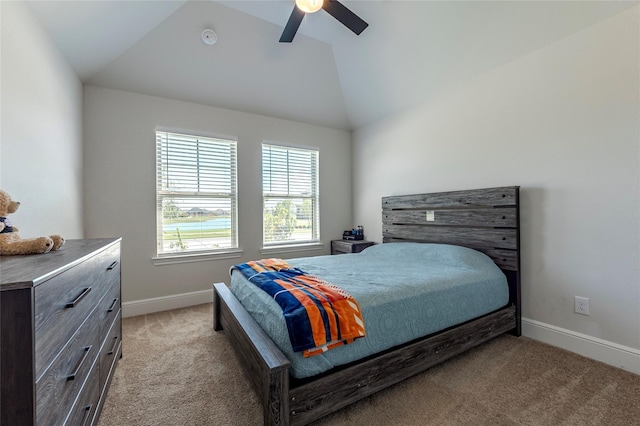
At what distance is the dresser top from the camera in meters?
0.74

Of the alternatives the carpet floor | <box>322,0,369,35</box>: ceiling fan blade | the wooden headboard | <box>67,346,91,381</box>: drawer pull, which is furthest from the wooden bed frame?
<box>322,0,369,35</box>: ceiling fan blade

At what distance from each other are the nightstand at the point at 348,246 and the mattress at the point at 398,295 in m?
1.04

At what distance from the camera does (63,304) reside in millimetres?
973

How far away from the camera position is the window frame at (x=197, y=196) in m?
3.10

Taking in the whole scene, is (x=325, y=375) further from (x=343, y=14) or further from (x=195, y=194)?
(x=195, y=194)

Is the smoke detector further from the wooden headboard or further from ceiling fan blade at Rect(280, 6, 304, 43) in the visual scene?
the wooden headboard

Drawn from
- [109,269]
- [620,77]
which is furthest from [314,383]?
[620,77]

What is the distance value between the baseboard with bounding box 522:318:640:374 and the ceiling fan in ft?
10.1

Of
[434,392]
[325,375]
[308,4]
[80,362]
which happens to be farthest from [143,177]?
[434,392]

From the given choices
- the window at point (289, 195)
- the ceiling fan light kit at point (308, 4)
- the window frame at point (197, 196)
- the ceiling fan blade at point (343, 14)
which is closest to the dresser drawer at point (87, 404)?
the window frame at point (197, 196)

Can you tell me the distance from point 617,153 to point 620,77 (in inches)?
21.8

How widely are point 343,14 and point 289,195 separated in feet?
7.91

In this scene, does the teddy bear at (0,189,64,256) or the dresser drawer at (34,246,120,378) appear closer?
the dresser drawer at (34,246,120,378)

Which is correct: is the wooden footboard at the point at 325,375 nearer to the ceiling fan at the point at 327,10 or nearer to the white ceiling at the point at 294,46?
the ceiling fan at the point at 327,10
